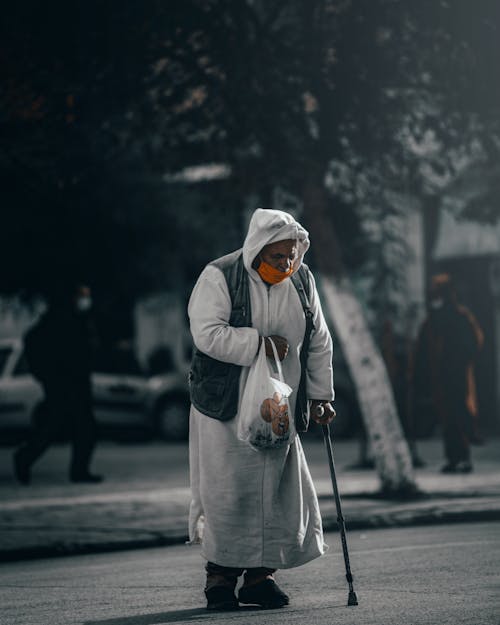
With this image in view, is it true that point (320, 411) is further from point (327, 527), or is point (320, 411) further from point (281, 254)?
point (327, 527)

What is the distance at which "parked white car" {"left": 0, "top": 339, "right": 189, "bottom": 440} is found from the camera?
2100 cm

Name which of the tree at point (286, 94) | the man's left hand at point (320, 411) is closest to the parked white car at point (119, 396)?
the tree at point (286, 94)

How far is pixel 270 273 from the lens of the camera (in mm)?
7273

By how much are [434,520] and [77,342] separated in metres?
4.82

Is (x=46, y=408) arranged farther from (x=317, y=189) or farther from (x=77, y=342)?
(x=317, y=189)

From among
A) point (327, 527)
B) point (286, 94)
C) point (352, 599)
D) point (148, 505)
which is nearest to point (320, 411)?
point (352, 599)

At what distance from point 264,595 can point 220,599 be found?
8.0 inches

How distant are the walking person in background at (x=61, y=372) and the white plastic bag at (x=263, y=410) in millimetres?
7991

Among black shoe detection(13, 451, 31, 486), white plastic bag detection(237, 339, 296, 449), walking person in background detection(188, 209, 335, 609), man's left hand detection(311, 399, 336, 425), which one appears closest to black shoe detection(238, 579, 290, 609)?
walking person in background detection(188, 209, 335, 609)

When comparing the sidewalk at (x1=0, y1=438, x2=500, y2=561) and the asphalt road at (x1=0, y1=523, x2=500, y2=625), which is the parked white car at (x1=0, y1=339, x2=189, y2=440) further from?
the asphalt road at (x1=0, y1=523, x2=500, y2=625)

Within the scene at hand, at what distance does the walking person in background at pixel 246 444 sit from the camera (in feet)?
23.5

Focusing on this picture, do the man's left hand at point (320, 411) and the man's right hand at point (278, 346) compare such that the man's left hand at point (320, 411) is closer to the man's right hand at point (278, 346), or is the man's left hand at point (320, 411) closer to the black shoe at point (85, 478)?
the man's right hand at point (278, 346)

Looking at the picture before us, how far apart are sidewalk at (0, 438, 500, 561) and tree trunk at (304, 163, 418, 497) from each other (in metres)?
0.29

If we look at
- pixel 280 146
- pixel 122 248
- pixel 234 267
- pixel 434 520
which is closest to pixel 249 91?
pixel 280 146
